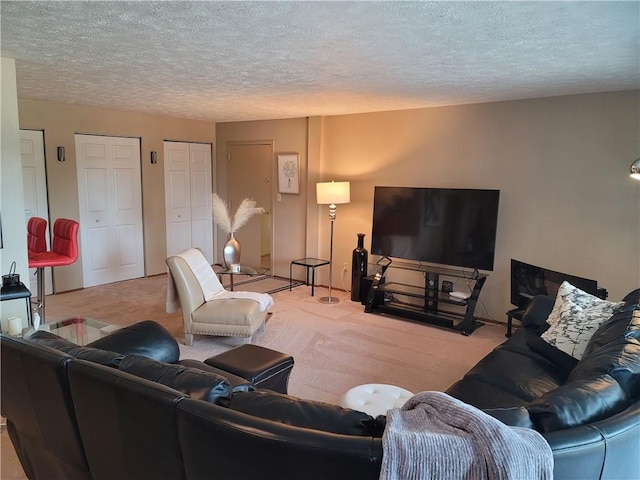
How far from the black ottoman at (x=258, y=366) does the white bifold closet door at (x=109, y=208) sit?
12.8 ft

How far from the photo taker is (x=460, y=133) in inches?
188

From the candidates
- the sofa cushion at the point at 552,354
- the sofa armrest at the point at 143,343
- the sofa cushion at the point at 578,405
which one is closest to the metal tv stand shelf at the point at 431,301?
the sofa cushion at the point at 552,354

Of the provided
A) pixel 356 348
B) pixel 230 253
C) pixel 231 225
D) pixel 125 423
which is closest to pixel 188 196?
pixel 231 225

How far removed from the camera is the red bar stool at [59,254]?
423 centimetres

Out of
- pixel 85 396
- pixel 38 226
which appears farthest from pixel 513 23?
pixel 38 226

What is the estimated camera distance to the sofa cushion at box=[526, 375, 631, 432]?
129 cm

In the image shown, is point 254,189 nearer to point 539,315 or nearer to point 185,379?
point 539,315

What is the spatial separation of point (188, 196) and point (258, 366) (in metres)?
4.83

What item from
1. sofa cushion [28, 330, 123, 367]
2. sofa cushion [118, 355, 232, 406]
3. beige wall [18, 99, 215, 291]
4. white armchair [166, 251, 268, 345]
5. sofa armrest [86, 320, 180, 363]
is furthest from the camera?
beige wall [18, 99, 215, 291]

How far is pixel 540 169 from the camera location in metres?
4.36

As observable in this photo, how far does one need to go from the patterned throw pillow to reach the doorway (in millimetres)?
4450

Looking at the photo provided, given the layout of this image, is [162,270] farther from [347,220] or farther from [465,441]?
[465,441]

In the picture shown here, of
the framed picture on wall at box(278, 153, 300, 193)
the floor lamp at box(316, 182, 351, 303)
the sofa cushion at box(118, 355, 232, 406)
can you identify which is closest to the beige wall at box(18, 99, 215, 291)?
the framed picture on wall at box(278, 153, 300, 193)

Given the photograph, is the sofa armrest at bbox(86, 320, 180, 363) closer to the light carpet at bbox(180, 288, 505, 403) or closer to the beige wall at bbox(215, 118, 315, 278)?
the light carpet at bbox(180, 288, 505, 403)
